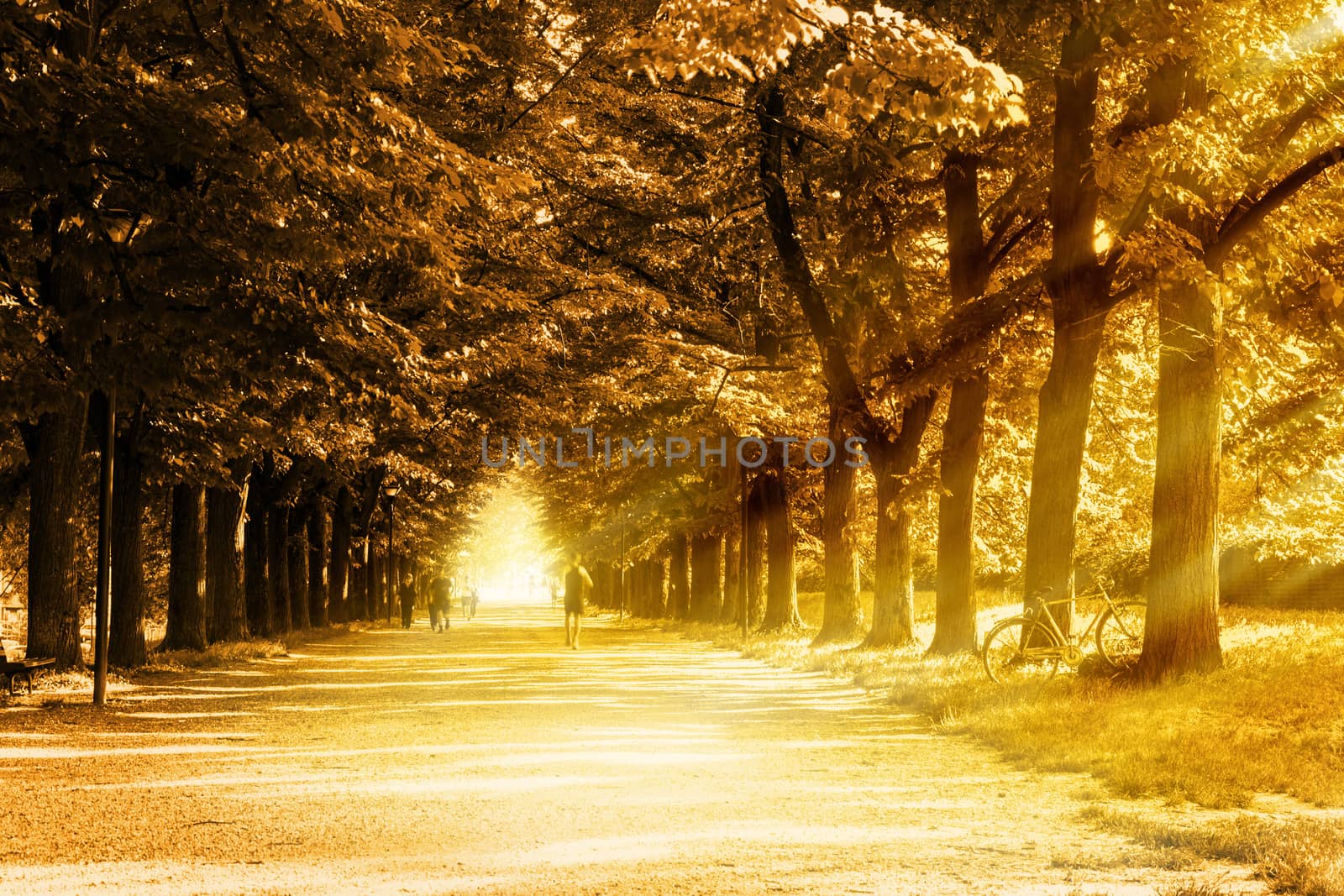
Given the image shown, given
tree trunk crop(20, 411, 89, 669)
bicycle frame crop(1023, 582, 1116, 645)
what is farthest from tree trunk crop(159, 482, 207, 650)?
bicycle frame crop(1023, 582, 1116, 645)

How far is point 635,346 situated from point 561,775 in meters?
17.6

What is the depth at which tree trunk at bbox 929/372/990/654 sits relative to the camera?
1939 centimetres

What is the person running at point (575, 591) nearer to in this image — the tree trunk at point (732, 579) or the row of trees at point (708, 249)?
the row of trees at point (708, 249)

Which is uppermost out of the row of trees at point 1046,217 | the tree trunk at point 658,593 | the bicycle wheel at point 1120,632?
the row of trees at point 1046,217

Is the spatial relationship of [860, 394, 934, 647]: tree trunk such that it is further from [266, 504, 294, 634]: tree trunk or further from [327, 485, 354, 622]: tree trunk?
[327, 485, 354, 622]: tree trunk

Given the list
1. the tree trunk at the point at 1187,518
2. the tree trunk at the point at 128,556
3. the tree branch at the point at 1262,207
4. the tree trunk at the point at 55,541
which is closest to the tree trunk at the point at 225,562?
the tree trunk at the point at 128,556

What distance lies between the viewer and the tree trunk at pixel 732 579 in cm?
3725

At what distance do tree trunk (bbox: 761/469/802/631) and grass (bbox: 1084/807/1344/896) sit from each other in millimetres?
22962

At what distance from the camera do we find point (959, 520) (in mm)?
19766

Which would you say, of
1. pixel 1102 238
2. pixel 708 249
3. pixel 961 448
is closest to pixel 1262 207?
pixel 1102 238

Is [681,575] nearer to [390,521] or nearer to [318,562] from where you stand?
[390,521]

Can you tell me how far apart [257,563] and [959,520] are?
1721 centimetres

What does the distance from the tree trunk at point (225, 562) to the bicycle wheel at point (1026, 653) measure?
14750 millimetres

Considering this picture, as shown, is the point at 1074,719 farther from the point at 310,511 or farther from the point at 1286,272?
the point at 310,511
